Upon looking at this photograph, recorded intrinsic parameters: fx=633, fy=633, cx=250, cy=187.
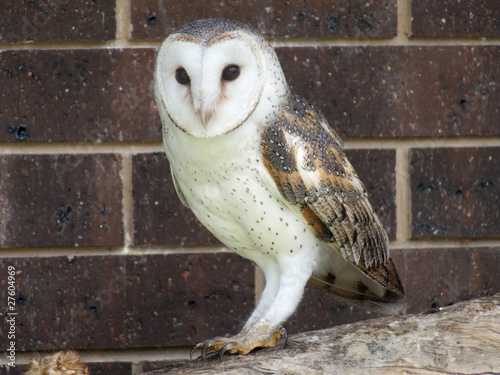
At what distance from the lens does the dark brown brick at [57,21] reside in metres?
1.74

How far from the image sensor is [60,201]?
178 centimetres

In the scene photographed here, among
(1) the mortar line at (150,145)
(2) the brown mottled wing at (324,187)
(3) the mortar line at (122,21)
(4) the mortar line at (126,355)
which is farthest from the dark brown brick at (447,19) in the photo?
(4) the mortar line at (126,355)

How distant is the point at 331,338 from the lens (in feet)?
4.32

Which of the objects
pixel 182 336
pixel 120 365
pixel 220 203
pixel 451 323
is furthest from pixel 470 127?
pixel 120 365

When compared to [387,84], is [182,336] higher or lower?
lower

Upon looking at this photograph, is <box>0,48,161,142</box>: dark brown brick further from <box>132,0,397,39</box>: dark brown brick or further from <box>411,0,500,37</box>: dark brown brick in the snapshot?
<box>411,0,500,37</box>: dark brown brick

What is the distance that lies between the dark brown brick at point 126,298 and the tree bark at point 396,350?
0.49 m

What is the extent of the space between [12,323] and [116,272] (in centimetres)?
33

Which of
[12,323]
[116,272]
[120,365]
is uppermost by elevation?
[116,272]

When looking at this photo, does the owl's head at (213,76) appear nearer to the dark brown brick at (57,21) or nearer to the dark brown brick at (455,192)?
the dark brown brick at (57,21)

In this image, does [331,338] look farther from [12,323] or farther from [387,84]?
[12,323]

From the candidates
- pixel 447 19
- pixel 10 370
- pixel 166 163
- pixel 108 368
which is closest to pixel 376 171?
pixel 447 19

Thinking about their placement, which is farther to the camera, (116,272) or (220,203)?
(116,272)

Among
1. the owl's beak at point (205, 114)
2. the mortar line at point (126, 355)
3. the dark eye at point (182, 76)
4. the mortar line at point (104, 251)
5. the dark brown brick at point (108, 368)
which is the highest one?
the dark eye at point (182, 76)
